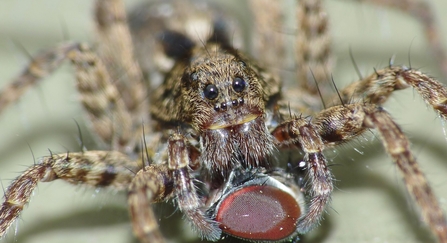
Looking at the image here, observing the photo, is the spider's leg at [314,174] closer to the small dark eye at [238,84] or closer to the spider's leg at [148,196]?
the small dark eye at [238,84]

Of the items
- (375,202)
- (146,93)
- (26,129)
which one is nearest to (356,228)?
(375,202)

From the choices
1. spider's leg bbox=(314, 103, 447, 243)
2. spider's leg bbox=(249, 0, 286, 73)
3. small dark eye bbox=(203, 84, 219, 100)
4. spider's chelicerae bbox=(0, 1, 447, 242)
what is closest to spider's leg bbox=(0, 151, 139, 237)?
spider's chelicerae bbox=(0, 1, 447, 242)

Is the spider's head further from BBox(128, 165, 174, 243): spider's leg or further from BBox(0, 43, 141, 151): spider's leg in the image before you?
BBox(0, 43, 141, 151): spider's leg

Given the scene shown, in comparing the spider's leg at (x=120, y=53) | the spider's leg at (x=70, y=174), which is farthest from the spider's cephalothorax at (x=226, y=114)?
the spider's leg at (x=120, y=53)

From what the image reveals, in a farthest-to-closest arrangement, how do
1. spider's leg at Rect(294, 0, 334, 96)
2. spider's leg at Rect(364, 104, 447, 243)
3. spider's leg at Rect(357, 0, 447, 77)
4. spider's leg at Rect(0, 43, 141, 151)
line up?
spider's leg at Rect(357, 0, 447, 77), spider's leg at Rect(294, 0, 334, 96), spider's leg at Rect(0, 43, 141, 151), spider's leg at Rect(364, 104, 447, 243)

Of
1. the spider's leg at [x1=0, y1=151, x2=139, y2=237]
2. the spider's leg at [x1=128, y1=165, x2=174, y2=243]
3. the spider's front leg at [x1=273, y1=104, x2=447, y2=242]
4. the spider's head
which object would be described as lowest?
the spider's leg at [x1=0, y1=151, x2=139, y2=237]

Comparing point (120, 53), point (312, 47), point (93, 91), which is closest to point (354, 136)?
point (312, 47)
